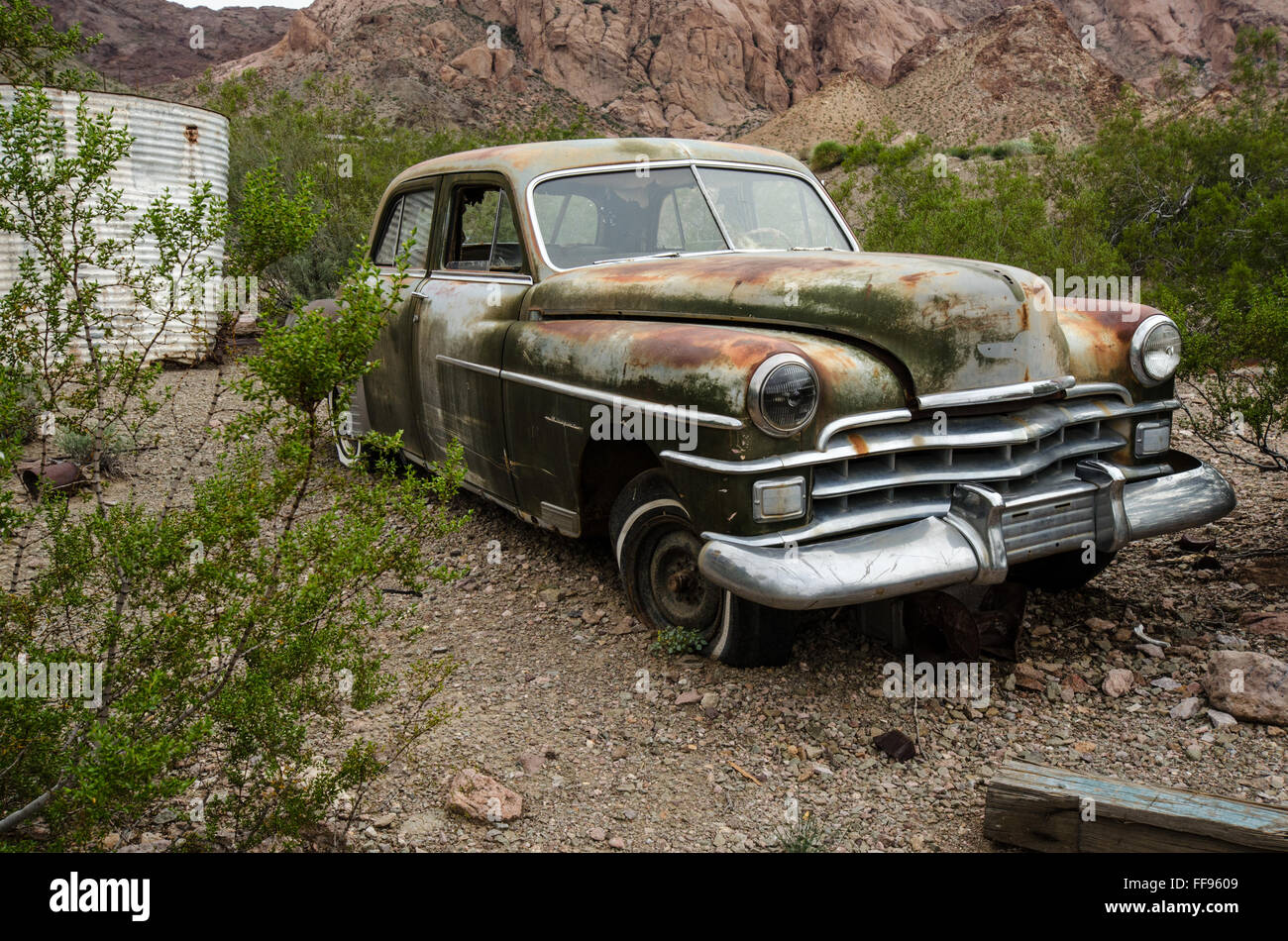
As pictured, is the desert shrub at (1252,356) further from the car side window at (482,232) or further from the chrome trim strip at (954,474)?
the car side window at (482,232)

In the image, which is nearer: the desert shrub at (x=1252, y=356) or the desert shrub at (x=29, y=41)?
the desert shrub at (x=29, y=41)

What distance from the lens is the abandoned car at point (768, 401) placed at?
2971 millimetres

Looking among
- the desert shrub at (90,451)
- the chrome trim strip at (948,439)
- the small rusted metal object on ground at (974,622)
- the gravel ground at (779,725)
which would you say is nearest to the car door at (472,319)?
the gravel ground at (779,725)

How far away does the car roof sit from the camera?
4.39m

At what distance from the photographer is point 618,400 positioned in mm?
3355

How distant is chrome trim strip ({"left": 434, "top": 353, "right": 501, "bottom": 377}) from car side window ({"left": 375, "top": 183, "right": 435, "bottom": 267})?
2.10 feet

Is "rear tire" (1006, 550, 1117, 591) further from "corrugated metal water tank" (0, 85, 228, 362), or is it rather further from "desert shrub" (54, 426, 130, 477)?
"corrugated metal water tank" (0, 85, 228, 362)

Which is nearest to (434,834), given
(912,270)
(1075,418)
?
(912,270)

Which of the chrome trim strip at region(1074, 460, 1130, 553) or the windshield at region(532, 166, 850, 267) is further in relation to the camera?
the windshield at region(532, 166, 850, 267)

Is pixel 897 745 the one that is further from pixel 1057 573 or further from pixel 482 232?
pixel 482 232

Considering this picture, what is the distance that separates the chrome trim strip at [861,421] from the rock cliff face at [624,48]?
41.5 metres

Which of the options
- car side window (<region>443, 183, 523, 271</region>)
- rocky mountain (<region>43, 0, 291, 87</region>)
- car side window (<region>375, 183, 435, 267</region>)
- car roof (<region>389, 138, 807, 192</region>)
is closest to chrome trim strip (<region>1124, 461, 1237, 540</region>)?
car roof (<region>389, 138, 807, 192</region>)

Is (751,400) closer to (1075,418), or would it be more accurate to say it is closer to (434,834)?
(1075,418)
